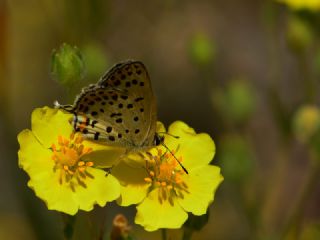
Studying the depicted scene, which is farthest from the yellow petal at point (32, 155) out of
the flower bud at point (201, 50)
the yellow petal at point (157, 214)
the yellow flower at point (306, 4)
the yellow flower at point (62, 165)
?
the yellow flower at point (306, 4)

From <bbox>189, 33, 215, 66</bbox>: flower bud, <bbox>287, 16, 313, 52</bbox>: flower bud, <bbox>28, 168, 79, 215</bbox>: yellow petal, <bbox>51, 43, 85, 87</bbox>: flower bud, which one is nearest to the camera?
<bbox>28, 168, 79, 215</bbox>: yellow petal

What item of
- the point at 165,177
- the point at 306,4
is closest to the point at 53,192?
the point at 165,177

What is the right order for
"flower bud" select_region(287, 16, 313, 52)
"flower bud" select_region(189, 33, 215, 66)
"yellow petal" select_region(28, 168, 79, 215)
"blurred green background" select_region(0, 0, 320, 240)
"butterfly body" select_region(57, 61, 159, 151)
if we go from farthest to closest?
"flower bud" select_region(189, 33, 215, 66), "flower bud" select_region(287, 16, 313, 52), "blurred green background" select_region(0, 0, 320, 240), "butterfly body" select_region(57, 61, 159, 151), "yellow petal" select_region(28, 168, 79, 215)

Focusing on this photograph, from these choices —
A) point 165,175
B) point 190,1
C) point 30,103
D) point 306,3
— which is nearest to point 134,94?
point 165,175

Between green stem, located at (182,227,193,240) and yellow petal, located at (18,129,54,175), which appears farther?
green stem, located at (182,227,193,240)

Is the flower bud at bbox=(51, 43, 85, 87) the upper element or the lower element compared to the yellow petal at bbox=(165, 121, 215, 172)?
upper

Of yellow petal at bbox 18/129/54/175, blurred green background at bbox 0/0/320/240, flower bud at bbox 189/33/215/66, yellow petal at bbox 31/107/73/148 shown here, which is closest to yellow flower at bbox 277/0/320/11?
blurred green background at bbox 0/0/320/240

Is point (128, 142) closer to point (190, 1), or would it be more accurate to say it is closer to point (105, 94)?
point (105, 94)

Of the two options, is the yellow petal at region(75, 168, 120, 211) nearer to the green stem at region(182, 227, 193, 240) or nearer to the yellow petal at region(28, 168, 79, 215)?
the yellow petal at region(28, 168, 79, 215)
